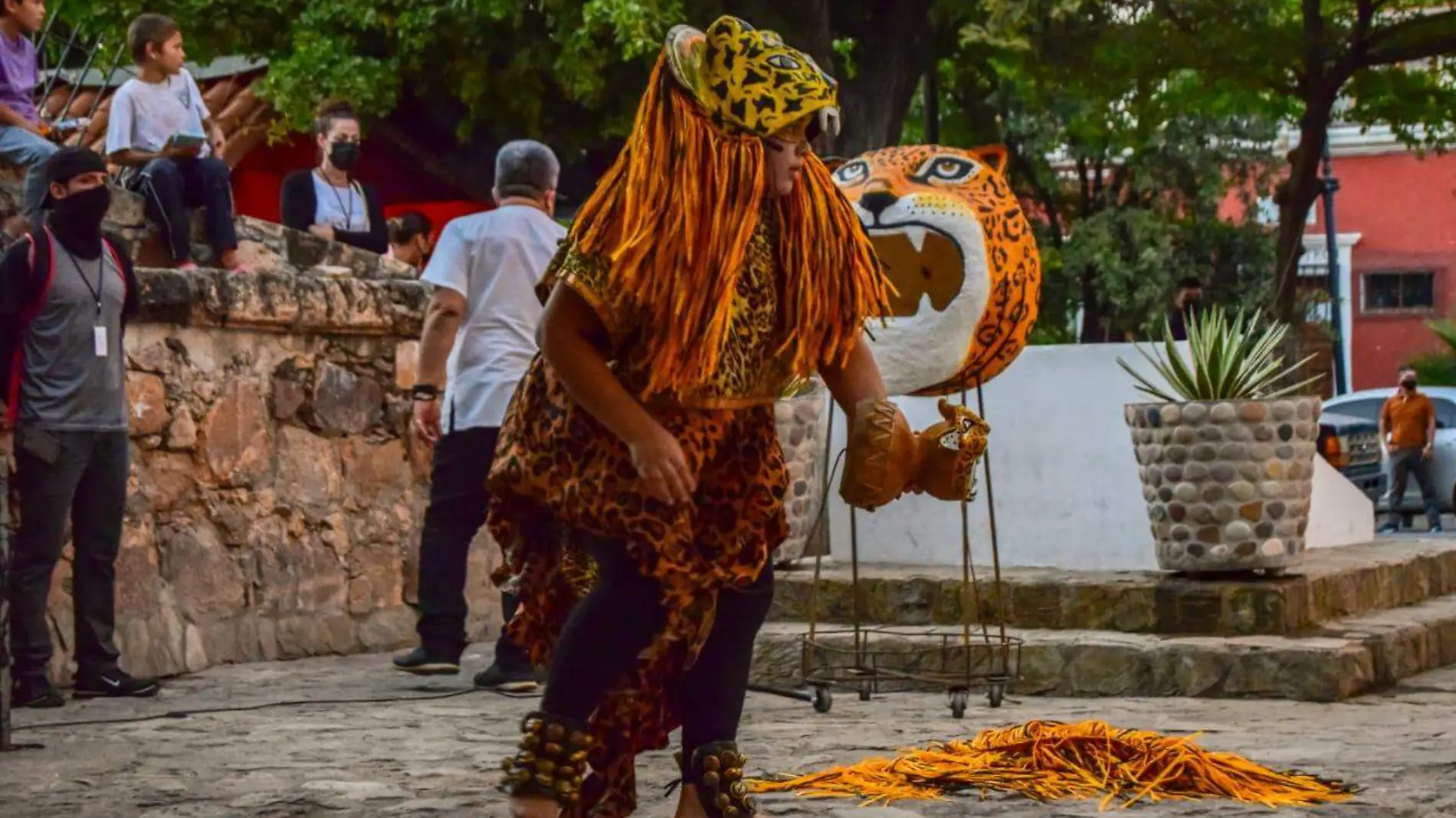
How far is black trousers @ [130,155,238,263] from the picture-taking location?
8.38 meters

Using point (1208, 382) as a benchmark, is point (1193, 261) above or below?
above

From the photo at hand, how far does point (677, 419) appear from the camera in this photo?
3.87 meters

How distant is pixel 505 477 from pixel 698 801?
0.69m

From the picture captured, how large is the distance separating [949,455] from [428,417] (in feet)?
11.1

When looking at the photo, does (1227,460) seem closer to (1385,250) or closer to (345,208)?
(345,208)

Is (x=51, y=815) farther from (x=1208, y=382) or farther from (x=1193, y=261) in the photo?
(x=1193, y=261)

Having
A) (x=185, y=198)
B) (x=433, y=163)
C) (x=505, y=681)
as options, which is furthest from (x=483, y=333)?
(x=433, y=163)

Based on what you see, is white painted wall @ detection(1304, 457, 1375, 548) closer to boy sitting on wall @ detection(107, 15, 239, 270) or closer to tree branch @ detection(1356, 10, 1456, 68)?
boy sitting on wall @ detection(107, 15, 239, 270)

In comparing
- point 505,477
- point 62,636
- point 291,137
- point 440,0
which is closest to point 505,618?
point 62,636

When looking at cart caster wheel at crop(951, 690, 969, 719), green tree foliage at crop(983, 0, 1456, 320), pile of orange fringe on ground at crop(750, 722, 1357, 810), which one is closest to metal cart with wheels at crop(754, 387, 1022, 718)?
cart caster wheel at crop(951, 690, 969, 719)

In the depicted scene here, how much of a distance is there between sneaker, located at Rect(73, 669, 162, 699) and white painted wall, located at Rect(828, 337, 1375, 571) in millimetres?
2574

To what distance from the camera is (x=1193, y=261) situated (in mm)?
30734

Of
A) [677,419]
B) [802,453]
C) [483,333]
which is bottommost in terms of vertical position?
[802,453]

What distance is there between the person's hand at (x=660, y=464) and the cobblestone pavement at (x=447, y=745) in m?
1.08
